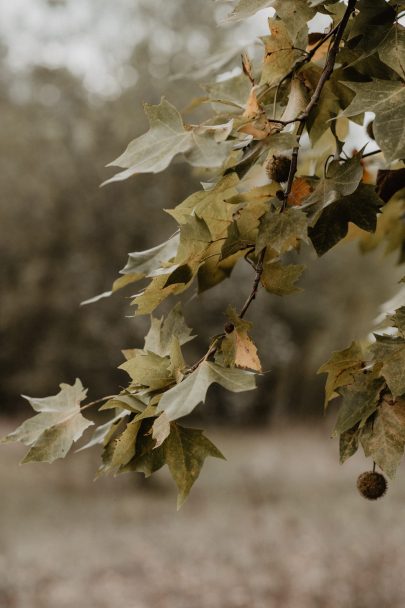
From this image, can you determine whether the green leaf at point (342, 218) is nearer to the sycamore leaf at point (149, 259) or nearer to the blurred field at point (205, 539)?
the sycamore leaf at point (149, 259)

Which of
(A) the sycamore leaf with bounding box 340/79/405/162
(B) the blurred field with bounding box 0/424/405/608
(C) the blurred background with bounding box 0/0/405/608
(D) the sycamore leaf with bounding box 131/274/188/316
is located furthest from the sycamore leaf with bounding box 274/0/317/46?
(C) the blurred background with bounding box 0/0/405/608

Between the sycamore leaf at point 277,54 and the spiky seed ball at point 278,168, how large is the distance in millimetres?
100

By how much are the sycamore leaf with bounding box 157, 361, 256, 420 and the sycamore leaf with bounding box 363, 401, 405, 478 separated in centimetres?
21

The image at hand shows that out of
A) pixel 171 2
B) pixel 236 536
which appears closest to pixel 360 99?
pixel 236 536

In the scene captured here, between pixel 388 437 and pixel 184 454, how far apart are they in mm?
259

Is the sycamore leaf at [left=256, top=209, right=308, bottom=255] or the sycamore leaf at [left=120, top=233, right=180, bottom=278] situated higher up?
the sycamore leaf at [left=256, top=209, right=308, bottom=255]

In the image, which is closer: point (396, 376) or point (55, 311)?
point (396, 376)

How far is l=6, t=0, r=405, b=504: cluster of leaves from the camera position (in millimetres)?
897

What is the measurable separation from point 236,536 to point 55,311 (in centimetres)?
359

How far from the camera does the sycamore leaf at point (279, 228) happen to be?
2.93ft

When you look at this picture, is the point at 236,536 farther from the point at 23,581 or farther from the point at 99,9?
the point at 99,9

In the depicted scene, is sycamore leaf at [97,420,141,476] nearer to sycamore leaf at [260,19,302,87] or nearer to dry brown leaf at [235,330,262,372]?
dry brown leaf at [235,330,262,372]

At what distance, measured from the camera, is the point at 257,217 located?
998 millimetres

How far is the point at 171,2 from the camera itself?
802 centimetres
